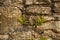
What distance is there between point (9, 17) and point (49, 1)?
76 centimetres

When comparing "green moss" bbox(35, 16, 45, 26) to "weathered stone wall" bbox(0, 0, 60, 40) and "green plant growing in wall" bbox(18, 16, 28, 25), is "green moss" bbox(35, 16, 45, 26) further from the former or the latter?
"green plant growing in wall" bbox(18, 16, 28, 25)

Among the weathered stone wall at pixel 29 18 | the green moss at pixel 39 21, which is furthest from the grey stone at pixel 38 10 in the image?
the green moss at pixel 39 21

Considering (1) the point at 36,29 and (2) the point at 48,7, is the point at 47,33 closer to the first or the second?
(1) the point at 36,29

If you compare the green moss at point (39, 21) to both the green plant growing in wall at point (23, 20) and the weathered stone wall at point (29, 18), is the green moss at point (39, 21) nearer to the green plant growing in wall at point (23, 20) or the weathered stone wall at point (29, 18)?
the weathered stone wall at point (29, 18)

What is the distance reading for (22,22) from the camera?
372 cm

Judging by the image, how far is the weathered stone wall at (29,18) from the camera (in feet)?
11.9

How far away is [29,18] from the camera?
3717 mm

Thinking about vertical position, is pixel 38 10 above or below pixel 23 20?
above

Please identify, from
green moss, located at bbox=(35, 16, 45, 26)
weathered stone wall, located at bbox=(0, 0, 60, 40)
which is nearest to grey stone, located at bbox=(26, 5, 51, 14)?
weathered stone wall, located at bbox=(0, 0, 60, 40)

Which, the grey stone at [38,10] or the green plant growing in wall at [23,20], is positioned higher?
the grey stone at [38,10]

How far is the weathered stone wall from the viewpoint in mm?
3637

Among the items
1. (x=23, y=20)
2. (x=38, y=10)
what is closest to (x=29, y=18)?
(x=23, y=20)

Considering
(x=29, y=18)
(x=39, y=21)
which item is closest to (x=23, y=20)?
(x=29, y=18)

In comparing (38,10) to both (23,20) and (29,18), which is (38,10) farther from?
(23,20)
